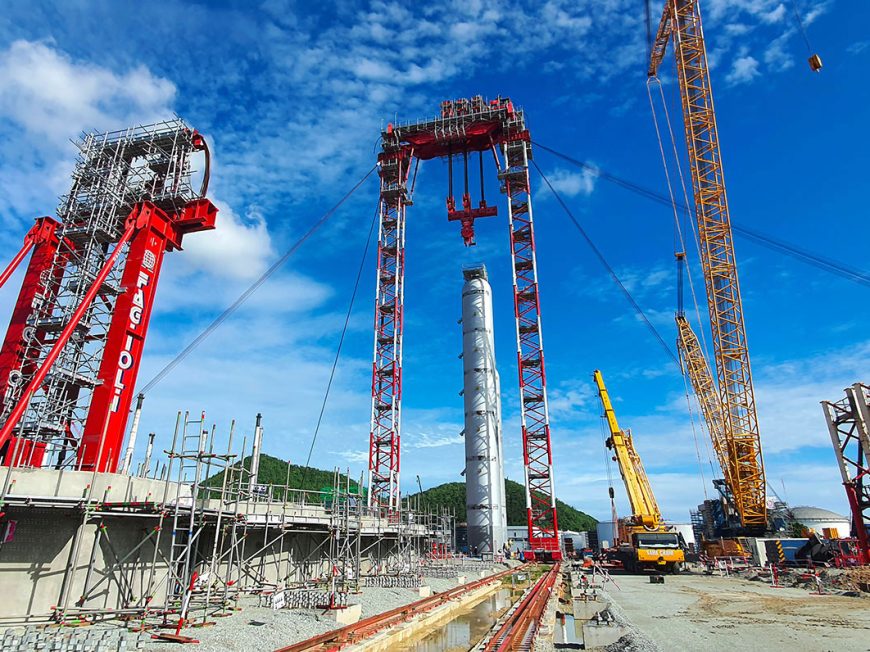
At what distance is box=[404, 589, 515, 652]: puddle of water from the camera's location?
16156 millimetres

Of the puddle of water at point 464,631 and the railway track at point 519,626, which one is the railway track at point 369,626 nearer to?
the puddle of water at point 464,631

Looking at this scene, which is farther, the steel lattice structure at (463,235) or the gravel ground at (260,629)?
the steel lattice structure at (463,235)

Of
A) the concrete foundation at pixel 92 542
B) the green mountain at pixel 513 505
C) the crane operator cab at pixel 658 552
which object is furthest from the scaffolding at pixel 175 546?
the green mountain at pixel 513 505

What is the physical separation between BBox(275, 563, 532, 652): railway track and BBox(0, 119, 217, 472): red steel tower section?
486 inches

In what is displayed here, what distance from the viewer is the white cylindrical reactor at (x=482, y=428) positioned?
44284 millimetres

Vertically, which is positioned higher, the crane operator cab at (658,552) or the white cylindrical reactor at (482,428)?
the white cylindrical reactor at (482,428)

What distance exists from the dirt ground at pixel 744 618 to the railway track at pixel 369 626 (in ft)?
24.2

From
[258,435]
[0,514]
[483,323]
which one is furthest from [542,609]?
[483,323]

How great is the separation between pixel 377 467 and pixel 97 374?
27.1 m

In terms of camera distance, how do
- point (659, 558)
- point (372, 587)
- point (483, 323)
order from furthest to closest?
1. point (483, 323)
2. point (659, 558)
3. point (372, 587)

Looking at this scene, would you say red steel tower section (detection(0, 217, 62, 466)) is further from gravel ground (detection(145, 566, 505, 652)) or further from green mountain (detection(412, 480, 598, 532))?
green mountain (detection(412, 480, 598, 532))

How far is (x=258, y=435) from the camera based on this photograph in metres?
19.8

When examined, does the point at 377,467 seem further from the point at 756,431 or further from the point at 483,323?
the point at 756,431

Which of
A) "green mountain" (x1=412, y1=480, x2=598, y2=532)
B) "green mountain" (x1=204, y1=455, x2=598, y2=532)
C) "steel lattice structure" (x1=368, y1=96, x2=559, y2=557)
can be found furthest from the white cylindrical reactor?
"green mountain" (x1=412, y1=480, x2=598, y2=532)
